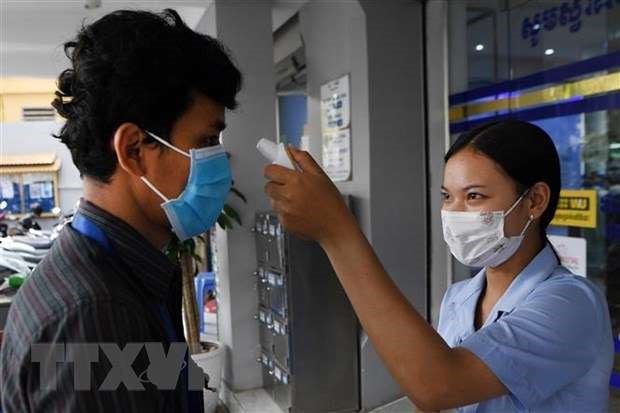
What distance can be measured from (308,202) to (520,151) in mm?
474

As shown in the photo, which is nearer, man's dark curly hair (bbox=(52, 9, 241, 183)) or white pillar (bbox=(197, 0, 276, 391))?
man's dark curly hair (bbox=(52, 9, 241, 183))

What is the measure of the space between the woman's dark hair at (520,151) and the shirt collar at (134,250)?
0.65m

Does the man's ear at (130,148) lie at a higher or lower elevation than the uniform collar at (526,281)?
higher

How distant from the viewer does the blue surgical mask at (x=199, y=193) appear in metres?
0.96

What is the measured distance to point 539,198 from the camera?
1.06 m

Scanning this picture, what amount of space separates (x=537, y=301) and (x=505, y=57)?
202cm

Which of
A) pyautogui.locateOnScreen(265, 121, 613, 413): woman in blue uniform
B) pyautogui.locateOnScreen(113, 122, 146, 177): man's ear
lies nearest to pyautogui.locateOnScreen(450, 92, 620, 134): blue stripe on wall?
pyautogui.locateOnScreen(265, 121, 613, 413): woman in blue uniform

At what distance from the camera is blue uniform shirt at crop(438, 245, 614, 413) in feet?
2.87

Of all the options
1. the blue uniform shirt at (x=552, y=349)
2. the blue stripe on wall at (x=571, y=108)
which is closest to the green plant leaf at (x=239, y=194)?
the blue stripe on wall at (x=571, y=108)

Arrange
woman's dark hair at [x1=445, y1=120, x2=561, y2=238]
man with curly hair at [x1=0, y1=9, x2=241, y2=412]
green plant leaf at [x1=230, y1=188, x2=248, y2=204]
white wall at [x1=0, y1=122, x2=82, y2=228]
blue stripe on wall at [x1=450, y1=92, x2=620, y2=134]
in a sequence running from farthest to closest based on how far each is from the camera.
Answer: white wall at [x1=0, y1=122, x2=82, y2=228]
green plant leaf at [x1=230, y1=188, x2=248, y2=204]
blue stripe on wall at [x1=450, y1=92, x2=620, y2=134]
woman's dark hair at [x1=445, y1=120, x2=561, y2=238]
man with curly hair at [x1=0, y1=9, x2=241, y2=412]

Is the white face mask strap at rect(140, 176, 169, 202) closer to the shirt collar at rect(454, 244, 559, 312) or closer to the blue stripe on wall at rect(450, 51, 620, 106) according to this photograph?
the shirt collar at rect(454, 244, 559, 312)

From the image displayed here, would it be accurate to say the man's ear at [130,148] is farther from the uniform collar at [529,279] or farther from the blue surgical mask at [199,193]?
the uniform collar at [529,279]

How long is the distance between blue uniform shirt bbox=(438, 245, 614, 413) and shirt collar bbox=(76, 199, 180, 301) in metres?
0.54

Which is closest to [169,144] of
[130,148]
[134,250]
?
[130,148]
